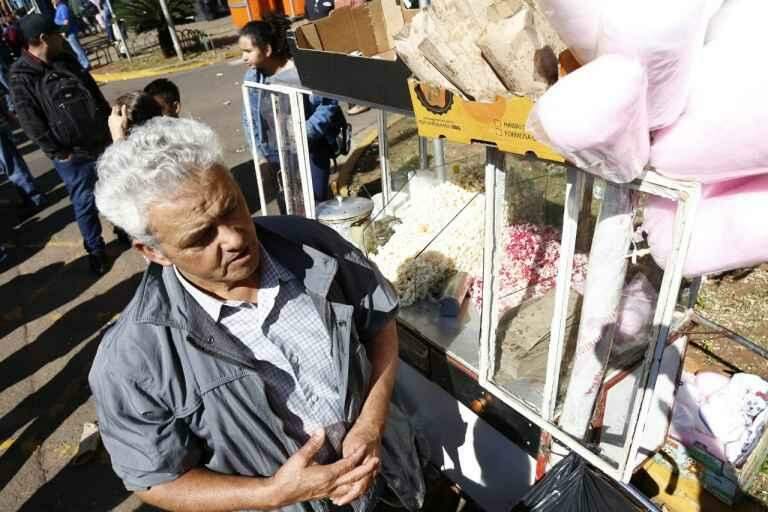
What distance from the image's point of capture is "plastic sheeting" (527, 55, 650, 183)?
0.74m

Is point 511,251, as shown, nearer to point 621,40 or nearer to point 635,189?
point 635,189

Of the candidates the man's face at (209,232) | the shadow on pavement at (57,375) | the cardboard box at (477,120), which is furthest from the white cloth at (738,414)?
the shadow on pavement at (57,375)

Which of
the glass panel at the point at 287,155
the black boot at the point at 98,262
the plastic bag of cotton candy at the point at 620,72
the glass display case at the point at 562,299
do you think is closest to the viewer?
the plastic bag of cotton candy at the point at 620,72

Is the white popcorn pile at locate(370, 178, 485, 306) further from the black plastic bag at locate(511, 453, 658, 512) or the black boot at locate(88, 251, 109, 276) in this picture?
the black boot at locate(88, 251, 109, 276)

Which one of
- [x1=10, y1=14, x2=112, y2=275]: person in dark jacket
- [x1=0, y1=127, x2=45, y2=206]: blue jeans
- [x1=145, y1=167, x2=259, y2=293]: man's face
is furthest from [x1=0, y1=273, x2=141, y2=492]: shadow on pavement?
[x1=0, y1=127, x2=45, y2=206]: blue jeans

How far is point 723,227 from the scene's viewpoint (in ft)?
3.05

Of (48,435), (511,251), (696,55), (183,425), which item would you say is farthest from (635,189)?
(48,435)

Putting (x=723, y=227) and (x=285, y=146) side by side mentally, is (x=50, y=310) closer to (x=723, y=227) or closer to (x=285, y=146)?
(x=285, y=146)

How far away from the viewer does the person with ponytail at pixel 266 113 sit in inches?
130

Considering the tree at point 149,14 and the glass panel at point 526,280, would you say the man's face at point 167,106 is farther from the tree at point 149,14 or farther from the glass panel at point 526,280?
the tree at point 149,14

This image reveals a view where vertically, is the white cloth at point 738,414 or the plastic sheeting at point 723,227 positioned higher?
the plastic sheeting at point 723,227

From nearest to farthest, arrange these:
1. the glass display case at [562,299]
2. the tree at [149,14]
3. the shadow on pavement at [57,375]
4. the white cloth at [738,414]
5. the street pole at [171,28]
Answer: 1. the glass display case at [562,299]
2. the white cloth at [738,414]
3. the shadow on pavement at [57,375]
4. the street pole at [171,28]
5. the tree at [149,14]

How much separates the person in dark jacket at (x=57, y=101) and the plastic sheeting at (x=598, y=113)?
3.86m

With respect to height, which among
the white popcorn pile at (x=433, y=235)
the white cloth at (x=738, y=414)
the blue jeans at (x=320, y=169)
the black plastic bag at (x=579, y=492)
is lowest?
the white cloth at (x=738, y=414)
